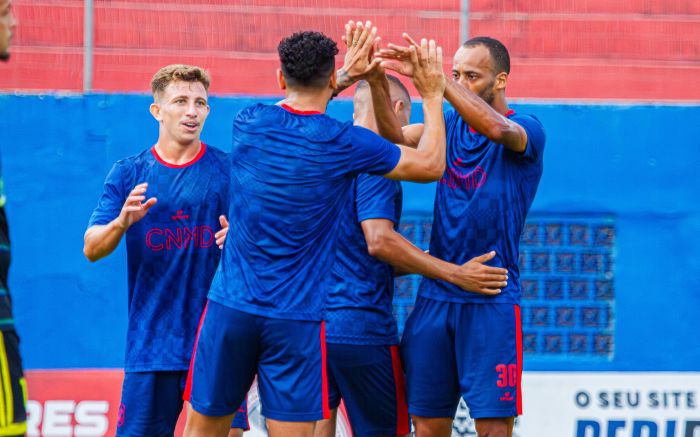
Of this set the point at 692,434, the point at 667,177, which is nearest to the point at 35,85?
the point at 667,177

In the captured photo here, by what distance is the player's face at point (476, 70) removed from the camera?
17.2ft

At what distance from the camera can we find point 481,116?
4.82m

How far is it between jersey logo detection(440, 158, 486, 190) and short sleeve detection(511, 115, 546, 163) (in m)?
0.21

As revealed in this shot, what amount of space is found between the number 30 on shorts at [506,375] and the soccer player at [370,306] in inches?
15.1

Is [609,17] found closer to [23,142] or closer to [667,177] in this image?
[667,177]

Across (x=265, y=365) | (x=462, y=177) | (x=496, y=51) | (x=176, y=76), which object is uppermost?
(x=496, y=51)

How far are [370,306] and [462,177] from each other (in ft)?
2.46

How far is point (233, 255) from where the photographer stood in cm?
449

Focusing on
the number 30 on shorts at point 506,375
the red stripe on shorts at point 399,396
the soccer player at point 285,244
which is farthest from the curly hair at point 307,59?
the number 30 on shorts at point 506,375

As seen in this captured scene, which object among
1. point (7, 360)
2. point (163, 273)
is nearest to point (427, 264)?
point (163, 273)

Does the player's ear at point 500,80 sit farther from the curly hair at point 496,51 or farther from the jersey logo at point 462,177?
the jersey logo at point 462,177

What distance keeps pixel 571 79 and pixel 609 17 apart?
74cm

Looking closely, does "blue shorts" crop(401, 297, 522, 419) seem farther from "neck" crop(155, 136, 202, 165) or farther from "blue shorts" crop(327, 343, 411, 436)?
"neck" crop(155, 136, 202, 165)

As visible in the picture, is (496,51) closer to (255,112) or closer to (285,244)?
(255,112)
